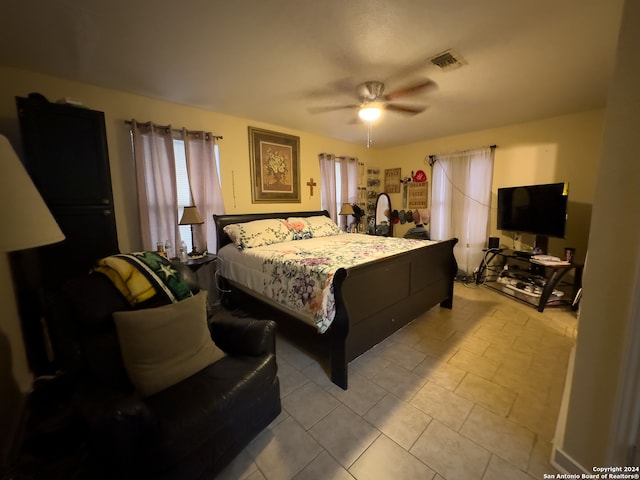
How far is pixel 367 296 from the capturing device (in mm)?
1931

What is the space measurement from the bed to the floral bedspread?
4 cm

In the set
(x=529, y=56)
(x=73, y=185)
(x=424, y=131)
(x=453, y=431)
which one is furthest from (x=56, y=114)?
(x=424, y=131)

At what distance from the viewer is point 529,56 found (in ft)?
6.34

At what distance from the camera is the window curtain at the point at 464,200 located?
3.98 meters

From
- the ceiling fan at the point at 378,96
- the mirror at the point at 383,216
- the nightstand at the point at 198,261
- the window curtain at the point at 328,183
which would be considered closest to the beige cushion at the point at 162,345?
the nightstand at the point at 198,261

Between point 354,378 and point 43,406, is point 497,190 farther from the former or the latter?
point 43,406

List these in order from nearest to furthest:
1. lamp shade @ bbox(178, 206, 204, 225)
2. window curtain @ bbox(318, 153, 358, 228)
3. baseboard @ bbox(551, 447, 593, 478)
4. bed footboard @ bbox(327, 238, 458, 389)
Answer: baseboard @ bbox(551, 447, 593, 478) → bed footboard @ bbox(327, 238, 458, 389) → lamp shade @ bbox(178, 206, 204, 225) → window curtain @ bbox(318, 153, 358, 228)

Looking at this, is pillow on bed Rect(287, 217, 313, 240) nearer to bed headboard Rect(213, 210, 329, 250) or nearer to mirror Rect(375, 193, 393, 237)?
bed headboard Rect(213, 210, 329, 250)

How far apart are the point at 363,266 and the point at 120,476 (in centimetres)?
154

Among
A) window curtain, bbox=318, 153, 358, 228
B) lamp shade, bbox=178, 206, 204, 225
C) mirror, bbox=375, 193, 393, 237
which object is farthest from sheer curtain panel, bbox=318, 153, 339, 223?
lamp shade, bbox=178, 206, 204, 225

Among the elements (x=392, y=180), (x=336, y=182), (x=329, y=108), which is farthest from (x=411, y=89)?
(x=392, y=180)

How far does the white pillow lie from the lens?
367 cm

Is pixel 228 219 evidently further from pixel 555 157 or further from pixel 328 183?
pixel 555 157

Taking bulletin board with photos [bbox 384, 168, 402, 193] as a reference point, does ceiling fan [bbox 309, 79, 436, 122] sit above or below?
above
